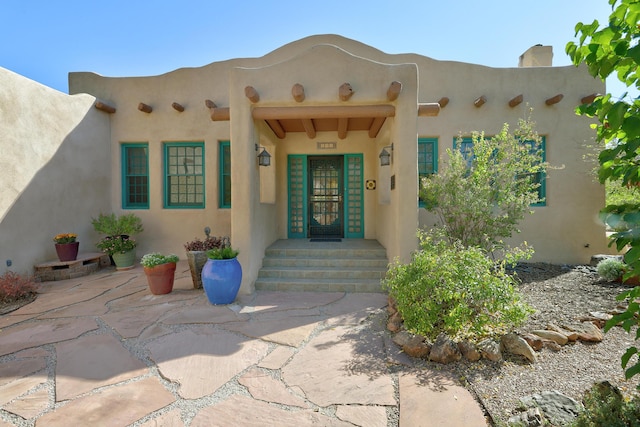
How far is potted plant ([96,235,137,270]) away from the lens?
6.72 metres

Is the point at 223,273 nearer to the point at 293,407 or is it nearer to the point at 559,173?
the point at 293,407

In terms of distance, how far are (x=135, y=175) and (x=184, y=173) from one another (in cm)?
132

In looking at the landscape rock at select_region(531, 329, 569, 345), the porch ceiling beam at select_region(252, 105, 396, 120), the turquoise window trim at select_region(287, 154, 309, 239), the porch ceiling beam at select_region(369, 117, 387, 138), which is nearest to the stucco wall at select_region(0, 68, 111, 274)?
the turquoise window trim at select_region(287, 154, 309, 239)

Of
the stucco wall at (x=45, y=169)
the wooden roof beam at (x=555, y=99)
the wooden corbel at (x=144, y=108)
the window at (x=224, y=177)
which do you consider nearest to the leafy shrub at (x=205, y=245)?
the window at (x=224, y=177)

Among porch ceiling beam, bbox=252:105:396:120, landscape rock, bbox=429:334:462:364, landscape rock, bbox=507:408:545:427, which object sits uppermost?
porch ceiling beam, bbox=252:105:396:120

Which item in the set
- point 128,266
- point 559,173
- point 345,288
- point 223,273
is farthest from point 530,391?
point 128,266

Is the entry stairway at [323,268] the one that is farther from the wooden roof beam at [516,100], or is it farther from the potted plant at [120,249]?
the wooden roof beam at [516,100]

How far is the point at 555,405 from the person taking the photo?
83.2 inches

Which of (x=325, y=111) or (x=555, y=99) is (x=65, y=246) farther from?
(x=555, y=99)

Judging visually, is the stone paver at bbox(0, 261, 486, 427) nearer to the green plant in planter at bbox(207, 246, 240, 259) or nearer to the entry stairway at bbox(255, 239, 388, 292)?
the entry stairway at bbox(255, 239, 388, 292)

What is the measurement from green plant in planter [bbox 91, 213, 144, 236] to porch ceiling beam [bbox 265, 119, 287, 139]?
4.07 meters

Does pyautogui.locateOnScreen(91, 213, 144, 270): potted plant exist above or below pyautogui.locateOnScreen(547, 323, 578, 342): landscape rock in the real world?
above

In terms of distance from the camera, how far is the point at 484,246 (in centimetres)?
529

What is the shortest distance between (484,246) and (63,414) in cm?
581
